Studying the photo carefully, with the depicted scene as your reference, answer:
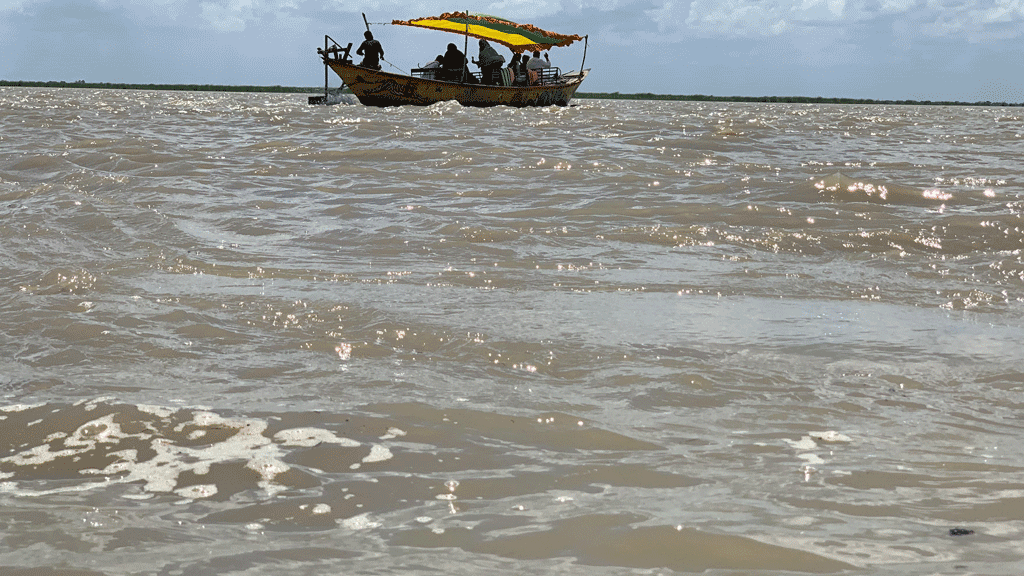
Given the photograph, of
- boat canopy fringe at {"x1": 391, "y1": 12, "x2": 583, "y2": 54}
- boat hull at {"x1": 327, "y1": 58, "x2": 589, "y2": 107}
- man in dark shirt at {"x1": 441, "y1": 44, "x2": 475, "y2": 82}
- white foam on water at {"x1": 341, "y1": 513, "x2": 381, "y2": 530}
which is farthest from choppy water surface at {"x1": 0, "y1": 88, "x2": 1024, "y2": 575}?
boat canopy fringe at {"x1": 391, "y1": 12, "x2": 583, "y2": 54}

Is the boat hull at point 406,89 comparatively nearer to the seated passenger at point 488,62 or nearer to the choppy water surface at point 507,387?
the seated passenger at point 488,62

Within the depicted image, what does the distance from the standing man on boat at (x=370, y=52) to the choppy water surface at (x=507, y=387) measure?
1805 cm

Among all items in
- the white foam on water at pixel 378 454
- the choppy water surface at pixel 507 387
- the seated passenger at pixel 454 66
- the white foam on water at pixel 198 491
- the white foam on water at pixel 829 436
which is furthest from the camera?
the seated passenger at pixel 454 66

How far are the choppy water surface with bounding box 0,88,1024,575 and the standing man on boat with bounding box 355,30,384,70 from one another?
18.0m

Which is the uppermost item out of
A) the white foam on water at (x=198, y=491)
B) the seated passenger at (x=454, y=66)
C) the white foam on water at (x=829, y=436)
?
the seated passenger at (x=454, y=66)

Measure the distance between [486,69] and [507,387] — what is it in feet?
74.5

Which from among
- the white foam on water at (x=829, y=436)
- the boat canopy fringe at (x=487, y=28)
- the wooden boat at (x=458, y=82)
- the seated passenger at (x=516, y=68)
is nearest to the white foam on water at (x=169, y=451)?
the white foam on water at (x=829, y=436)

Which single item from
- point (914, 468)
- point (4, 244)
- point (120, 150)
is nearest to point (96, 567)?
point (914, 468)

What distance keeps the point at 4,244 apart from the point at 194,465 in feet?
10.6

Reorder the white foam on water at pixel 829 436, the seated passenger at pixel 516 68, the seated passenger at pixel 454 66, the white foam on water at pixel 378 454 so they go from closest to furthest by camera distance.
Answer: the white foam on water at pixel 378 454
the white foam on water at pixel 829 436
the seated passenger at pixel 454 66
the seated passenger at pixel 516 68

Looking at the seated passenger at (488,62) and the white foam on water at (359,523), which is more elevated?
the seated passenger at (488,62)

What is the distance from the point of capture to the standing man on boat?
23062 millimetres

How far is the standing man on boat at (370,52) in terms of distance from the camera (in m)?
23.1

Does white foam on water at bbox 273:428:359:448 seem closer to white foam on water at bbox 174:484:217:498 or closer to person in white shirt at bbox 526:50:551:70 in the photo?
white foam on water at bbox 174:484:217:498
